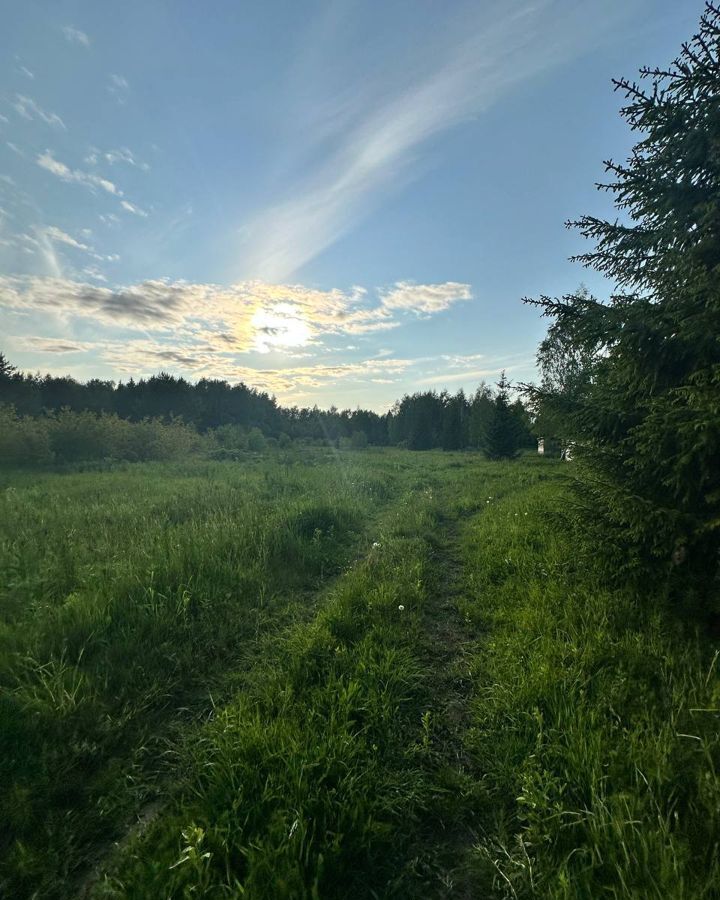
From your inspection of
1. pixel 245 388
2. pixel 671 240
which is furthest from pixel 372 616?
pixel 245 388

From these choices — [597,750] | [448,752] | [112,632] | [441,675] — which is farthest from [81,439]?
[597,750]

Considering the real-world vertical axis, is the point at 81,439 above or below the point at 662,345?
below

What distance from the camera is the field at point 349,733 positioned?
200 cm

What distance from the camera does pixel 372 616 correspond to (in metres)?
4.59

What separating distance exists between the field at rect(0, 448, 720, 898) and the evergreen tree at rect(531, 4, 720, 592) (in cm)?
90

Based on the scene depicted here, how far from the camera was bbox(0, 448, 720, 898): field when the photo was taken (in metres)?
2.00

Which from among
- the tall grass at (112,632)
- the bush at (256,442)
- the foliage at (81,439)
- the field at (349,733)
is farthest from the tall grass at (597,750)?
the bush at (256,442)

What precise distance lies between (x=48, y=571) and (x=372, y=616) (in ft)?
14.9

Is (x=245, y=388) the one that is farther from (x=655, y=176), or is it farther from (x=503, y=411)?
(x=655, y=176)

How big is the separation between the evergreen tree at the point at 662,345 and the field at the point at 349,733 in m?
0.90

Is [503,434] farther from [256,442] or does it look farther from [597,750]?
[597,750]

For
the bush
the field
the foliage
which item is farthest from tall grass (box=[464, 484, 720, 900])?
the bush

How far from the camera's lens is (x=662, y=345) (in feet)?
13.0

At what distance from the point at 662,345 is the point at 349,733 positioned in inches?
184
